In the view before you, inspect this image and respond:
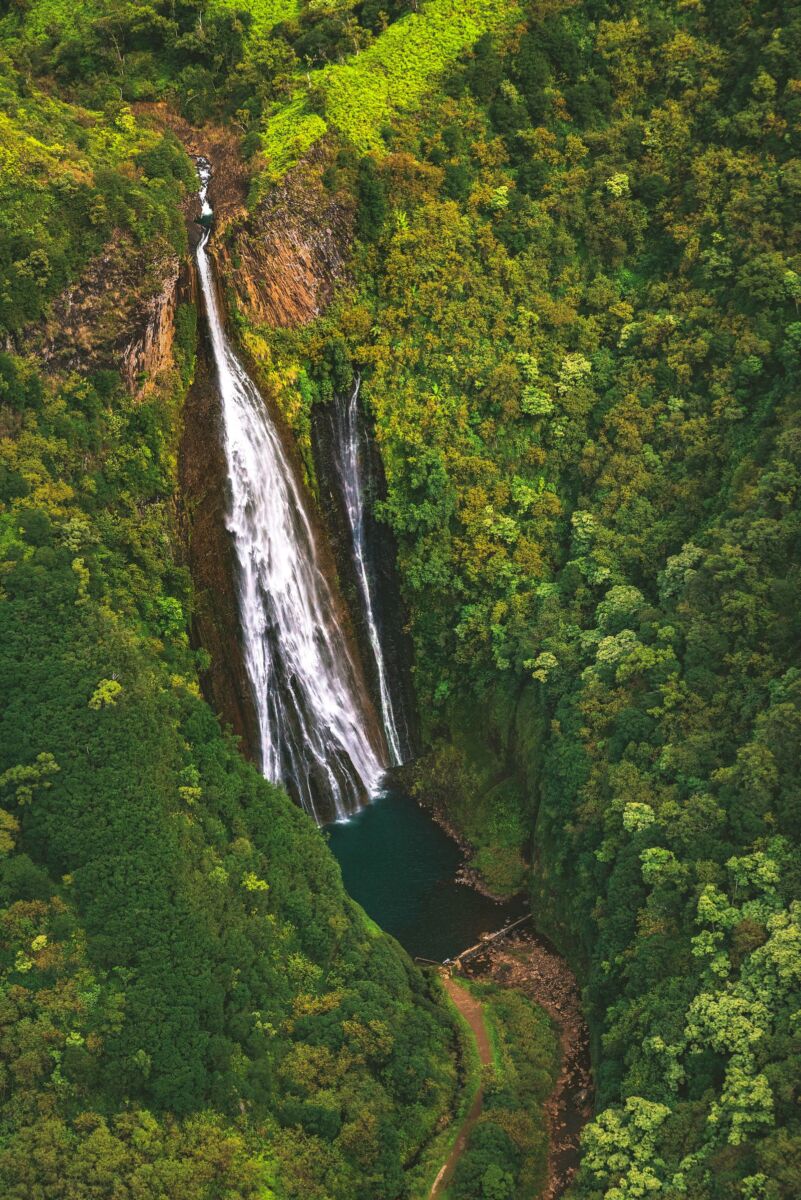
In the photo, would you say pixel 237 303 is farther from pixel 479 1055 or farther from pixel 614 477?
pixel 479 1055

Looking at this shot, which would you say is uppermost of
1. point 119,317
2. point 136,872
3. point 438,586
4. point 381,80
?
point 381,80

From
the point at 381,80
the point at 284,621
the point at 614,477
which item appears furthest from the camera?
the point at 381,80

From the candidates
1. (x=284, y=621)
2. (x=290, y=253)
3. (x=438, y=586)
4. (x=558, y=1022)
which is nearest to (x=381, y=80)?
→ (x=290, y=253)

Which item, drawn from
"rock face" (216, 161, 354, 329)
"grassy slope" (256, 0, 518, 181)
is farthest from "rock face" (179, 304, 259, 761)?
"grassy slope" (256, 0, 518, 181)

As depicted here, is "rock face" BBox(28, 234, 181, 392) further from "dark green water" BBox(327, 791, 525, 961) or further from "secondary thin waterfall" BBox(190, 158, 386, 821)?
"dark green water" BBox(327, 791, 525, 961)

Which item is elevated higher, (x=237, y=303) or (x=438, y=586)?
(x=237, y=303)

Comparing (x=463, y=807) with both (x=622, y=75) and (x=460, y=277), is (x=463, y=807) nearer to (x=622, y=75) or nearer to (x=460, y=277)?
(x=460, y=277)
